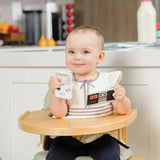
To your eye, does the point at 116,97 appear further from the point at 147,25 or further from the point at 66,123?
the point at 147,25

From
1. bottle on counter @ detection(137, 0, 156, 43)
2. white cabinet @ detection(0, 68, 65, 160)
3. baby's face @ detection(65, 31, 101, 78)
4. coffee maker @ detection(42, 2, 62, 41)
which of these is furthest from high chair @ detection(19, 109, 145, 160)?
coffee maker @ detection(42, 2, 62, 41)

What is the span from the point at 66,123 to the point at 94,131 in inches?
4.1

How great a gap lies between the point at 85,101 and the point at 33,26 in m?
1.65

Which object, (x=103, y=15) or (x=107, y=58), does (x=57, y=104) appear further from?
(x=103, y=15)

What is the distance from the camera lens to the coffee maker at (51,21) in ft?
8.96

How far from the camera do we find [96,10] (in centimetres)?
300

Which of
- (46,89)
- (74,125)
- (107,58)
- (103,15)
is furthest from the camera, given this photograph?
(103,15)

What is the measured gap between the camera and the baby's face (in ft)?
4.07

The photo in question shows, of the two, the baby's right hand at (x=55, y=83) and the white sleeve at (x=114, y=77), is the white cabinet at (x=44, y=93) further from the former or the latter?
the baby's right hand at (x=55, y=83)

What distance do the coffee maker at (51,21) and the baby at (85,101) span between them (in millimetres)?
1507

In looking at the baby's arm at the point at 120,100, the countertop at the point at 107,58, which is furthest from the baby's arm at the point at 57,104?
the countertop at the point at 107,58

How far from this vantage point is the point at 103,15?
2.97 metres

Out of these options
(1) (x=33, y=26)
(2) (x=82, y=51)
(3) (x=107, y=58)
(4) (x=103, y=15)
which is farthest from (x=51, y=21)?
(2) (x=82, y=51)

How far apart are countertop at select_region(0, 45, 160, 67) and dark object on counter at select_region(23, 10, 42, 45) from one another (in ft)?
3.48
